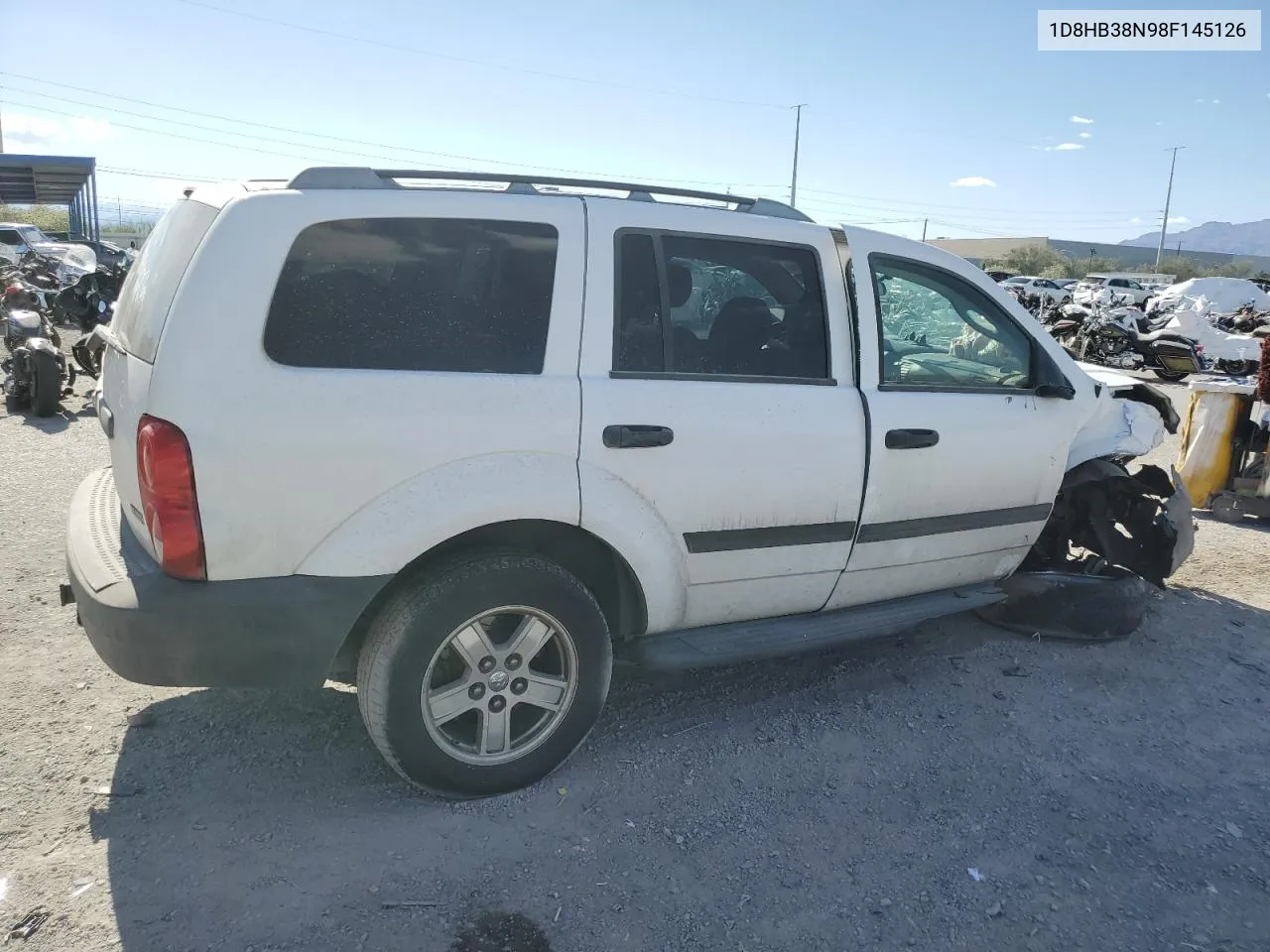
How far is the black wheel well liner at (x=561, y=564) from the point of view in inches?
116

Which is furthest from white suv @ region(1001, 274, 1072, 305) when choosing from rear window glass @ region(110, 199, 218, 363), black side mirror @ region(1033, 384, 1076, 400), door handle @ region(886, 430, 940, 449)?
rear window glass @ region(110, 199, 218, 363)

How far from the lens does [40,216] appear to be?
5997 cm

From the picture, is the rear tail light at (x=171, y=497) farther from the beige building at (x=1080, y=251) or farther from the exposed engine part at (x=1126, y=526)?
the beige building at (x=1080, y=251)

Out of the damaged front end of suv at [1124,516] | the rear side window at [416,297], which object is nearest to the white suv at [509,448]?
the rear side window at [416,297]

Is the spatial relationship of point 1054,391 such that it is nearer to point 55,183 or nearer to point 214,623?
point 214,623

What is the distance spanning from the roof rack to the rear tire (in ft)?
24.6

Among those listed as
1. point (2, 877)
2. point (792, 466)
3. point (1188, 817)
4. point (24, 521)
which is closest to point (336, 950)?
point (2, 877)

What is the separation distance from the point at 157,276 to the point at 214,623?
3.80ft

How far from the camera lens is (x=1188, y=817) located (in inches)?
126

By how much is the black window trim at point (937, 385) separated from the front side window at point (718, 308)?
0.26 meters

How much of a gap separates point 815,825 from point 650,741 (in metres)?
0.73

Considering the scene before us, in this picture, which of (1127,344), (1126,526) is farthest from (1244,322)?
(1126,526)

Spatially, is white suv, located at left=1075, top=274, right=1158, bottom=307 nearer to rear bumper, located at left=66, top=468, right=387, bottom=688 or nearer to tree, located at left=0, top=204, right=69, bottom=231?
rear bumper, located at left=66, top=468, right=387, bottom=688

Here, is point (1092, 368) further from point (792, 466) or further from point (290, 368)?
point (290, 368)
